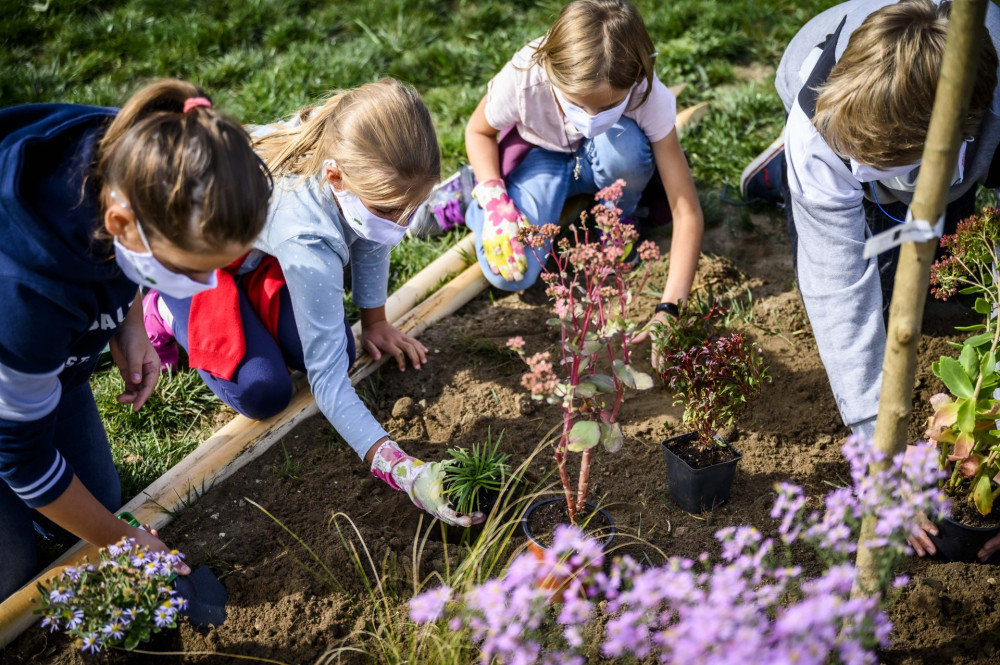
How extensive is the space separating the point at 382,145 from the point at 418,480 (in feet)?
3.10

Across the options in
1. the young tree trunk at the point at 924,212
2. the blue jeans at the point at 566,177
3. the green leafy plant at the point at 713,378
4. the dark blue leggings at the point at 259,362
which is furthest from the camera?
the blue jeans at the point at 566,177

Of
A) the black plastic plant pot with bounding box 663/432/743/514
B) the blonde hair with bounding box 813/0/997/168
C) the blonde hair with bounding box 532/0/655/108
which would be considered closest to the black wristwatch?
the black plastic plant pot with bounding box 663/432/743/514

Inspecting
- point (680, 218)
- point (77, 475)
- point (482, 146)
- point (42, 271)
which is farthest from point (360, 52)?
point (42, 271)

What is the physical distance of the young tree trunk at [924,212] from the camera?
1.38 m

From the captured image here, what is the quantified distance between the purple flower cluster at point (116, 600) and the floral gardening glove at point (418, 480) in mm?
676

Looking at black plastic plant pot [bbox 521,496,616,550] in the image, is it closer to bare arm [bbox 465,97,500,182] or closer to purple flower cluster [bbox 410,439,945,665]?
purple flower cluster [bbox 410,439,945,665]

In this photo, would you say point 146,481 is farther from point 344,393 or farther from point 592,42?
point 592,42

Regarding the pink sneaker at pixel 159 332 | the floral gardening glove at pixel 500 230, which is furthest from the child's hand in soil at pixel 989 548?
the pink sneaker at pixel 159 332

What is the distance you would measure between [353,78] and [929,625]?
3.95 metres

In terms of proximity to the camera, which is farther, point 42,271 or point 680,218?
point 680,218

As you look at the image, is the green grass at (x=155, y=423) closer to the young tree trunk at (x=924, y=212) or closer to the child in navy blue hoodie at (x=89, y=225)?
the child in navy blue hoodie at (x=89, y=225)

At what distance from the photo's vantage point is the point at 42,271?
1.81m

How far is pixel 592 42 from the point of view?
9.25 ft

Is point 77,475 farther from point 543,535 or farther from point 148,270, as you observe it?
point 543,535
